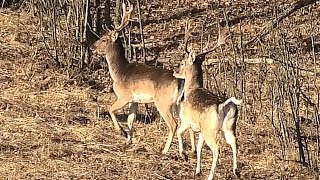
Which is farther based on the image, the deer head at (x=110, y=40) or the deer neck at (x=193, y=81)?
the deer head at (x=110, y=40)

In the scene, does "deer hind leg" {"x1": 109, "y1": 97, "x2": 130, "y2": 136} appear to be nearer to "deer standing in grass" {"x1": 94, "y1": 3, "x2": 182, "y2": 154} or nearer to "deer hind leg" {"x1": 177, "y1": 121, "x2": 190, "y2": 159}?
Answer: "deer standing in grass" {"x1": 94, "y1": 3, "x2": 182, "y2": 154}

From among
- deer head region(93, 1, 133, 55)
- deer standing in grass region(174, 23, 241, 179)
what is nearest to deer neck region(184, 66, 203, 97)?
deer standing in grass region(174, 23, 241, 179)

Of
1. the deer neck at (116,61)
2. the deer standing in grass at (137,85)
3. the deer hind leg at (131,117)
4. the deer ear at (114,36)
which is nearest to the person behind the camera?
the deer standing in grass at (137,85)

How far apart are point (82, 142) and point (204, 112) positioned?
1870 mm

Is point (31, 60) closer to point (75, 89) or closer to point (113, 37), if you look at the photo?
point (75, 89)

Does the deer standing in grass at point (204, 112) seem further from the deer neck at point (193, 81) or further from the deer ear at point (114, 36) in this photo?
the deer ear at point (114, 36)

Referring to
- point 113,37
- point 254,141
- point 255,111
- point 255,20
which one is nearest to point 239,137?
point 254,141

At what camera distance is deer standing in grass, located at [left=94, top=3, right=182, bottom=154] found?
8.04 metres

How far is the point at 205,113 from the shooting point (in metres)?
6.86

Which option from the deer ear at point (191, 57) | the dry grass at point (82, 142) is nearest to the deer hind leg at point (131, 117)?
the dry grass at point (82, 142)

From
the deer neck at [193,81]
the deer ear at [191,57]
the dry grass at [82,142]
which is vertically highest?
the deer ear at [191,57]

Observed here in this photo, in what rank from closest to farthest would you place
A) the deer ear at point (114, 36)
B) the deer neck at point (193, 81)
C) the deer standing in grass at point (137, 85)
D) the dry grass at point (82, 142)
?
the dry grass at point (82, 142)
the deer neck at point (193, 81)
the deer standing in grass at point (137, 85)
the deer ear at point (114, 36)

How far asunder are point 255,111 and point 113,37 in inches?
81.6

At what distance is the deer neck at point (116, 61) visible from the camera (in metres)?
8.77
